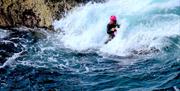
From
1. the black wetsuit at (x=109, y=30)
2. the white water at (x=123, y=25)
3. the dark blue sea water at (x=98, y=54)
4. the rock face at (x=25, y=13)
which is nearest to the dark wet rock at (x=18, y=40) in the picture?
the dark blue sea water at (x=98, y=54)

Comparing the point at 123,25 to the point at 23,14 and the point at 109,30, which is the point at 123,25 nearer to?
the point at 109,30

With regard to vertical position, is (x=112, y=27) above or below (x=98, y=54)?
above

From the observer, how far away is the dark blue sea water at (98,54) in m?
10.3

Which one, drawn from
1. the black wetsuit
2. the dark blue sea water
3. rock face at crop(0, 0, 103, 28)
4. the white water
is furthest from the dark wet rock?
the black wetsuit

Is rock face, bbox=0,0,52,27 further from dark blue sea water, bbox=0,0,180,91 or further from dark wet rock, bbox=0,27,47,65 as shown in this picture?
dark blue sea water, bbox=0,0,180,91

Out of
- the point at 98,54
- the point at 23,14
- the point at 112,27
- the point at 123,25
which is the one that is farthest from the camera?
the point at 23,14

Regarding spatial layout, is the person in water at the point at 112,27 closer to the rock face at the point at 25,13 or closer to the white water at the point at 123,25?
the white water at the point at 123,25

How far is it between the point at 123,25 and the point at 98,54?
2.91 meters

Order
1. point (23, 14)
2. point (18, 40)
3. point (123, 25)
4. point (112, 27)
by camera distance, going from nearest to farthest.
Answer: point (112, 27) → point (18, 40) → point (123, 25) → point (23, 14)

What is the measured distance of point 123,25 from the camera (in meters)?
15.2

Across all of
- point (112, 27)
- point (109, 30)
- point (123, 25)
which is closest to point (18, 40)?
point (109, 30)

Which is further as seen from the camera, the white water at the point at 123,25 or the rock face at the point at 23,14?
Result: the rock face at the point at 23,14

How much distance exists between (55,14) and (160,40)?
16.6 feet

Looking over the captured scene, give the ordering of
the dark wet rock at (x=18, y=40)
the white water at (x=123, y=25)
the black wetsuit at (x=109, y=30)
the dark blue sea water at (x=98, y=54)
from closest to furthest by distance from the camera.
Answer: the dark blue sea water at (x=98, y=54), the dark wet rock at (x=18, y=40), the white water at (x=123, y=25), the black wetsuit at (x=109, y=30)
